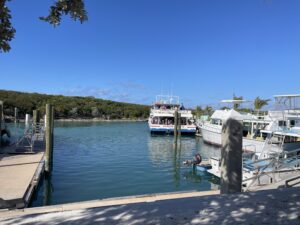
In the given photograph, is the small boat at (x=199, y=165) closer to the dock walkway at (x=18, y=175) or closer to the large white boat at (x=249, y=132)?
the large white boat at (x=249, y=132)

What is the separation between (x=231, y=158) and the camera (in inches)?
240

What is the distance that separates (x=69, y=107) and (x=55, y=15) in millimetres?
135325

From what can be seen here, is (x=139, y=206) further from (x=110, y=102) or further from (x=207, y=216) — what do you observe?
(x=110, y=102)

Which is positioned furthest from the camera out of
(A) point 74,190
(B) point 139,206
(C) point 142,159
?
(C) point 142,159

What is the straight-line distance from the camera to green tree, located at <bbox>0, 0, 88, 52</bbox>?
12.3 ft

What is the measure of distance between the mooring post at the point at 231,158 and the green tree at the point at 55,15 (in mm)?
3691

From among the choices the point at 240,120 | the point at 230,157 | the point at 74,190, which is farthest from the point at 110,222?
the point at 74,190

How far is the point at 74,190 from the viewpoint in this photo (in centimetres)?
1590

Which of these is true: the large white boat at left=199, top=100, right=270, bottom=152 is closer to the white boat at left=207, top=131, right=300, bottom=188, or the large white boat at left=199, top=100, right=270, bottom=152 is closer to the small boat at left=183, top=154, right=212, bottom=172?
the white boat at left=207, top=131, right=300, bottom=188

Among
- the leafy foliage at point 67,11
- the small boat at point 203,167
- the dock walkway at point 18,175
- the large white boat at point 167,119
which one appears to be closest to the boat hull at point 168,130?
the large white boat at point 167,119

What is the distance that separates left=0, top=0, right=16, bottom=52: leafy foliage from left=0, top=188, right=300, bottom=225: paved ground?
2.41 meters

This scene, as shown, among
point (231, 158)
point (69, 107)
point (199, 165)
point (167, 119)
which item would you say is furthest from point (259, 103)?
point (69, 107)

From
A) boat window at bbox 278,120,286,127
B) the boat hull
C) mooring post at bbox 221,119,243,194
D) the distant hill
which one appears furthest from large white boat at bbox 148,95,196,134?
the distant hill

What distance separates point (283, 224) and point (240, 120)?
2598mm
